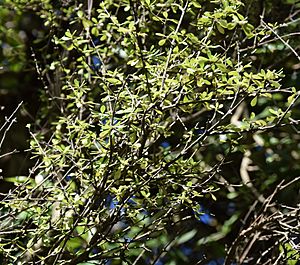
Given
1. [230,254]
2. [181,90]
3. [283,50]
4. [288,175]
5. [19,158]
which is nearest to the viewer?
[181,90]

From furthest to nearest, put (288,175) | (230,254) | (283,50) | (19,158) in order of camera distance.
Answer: (19,158) < (288,175) < (283,50) < (230,254)

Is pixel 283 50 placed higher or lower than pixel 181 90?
lower

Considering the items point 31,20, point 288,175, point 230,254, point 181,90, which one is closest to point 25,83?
point 31,20

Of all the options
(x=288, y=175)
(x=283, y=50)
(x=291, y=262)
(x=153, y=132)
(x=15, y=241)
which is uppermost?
(x=153, y=132)

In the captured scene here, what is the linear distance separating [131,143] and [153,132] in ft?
0.23

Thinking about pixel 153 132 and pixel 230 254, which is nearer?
pixel 153 132

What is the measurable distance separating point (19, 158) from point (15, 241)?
1441 millimetres

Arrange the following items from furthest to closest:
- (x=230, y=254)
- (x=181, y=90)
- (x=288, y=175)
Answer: (x=288, y=175) < (x=230, y=254) < (x=181, y=90)

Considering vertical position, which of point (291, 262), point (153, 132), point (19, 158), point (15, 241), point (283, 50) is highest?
point (153, 132)

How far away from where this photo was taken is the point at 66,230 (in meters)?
1.25

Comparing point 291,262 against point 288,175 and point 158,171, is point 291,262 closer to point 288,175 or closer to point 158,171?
point 158,171

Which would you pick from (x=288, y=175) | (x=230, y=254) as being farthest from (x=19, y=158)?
(x=230, y=254)

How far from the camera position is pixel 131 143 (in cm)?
119

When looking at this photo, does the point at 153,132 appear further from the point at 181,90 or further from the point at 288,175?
the point at 288,175
